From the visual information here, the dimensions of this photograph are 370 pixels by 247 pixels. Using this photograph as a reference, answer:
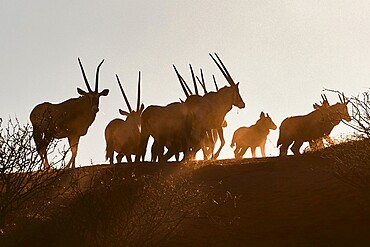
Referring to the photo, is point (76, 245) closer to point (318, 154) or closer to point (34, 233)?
point (34, 233)

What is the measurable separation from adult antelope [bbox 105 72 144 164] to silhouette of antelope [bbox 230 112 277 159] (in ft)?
26.6

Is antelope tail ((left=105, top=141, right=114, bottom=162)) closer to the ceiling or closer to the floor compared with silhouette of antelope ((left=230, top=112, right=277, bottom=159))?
closer to the floor

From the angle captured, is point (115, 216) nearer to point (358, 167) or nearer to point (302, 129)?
point (358, 167)

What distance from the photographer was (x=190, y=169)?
72.5 ft

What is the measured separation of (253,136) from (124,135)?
34.2 feet

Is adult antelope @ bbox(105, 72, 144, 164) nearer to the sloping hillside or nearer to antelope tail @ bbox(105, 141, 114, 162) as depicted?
antelope tail @ bbox(105, 141, 114, 162)

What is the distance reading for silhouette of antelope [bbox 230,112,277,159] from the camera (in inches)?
1448

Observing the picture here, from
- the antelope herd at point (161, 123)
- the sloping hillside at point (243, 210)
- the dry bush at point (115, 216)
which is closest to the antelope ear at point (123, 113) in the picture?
the antelope herd at point (161, 123)

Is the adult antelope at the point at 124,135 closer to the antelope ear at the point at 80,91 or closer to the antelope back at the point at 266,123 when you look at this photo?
the antelope ear at the point at 80,91

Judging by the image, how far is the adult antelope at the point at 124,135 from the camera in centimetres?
2759

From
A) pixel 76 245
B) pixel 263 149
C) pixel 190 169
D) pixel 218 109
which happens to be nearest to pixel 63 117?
pixel 190 169

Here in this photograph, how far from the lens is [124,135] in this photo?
27.9 m

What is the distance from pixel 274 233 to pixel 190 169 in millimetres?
6327

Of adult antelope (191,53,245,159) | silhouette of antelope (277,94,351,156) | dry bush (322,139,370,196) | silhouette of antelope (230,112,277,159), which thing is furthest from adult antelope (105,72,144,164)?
dry bush (322,139,370,196)
